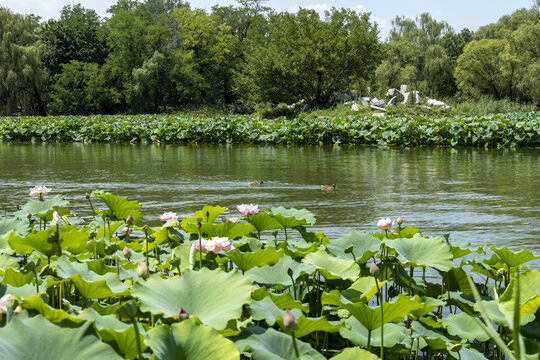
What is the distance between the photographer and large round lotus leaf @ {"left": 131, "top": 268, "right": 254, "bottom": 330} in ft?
4.30

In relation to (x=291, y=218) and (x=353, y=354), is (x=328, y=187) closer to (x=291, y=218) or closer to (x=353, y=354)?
(x=291, y=218)

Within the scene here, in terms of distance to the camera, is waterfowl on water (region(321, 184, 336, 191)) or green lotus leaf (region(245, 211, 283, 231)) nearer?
green lotus leaf (region(245, 211, 283, 231))

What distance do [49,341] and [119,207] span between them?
6.49ft

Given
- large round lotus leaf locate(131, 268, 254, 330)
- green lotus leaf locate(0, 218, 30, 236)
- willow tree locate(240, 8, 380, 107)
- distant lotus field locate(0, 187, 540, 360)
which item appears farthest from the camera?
willow tree locate(240, 8, 380, 107)

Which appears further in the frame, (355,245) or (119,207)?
(119,207)

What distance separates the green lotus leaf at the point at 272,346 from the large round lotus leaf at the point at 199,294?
0.24 ft

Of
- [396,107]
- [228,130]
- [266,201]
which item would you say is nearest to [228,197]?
[266,201]

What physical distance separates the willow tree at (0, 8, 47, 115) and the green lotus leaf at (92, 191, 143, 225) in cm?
3090

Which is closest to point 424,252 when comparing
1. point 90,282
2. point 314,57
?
point 90,282

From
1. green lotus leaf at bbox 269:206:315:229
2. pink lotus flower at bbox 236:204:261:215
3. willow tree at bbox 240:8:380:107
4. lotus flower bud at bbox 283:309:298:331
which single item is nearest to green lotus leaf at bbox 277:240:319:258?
green lotus leaf at bbox 269:206:315:229

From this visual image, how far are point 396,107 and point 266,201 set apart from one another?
18.4 m

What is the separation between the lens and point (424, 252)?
6.72 ft

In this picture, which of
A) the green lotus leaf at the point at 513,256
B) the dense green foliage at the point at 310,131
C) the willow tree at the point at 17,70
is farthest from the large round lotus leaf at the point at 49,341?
the willow tree at the point at 17,70

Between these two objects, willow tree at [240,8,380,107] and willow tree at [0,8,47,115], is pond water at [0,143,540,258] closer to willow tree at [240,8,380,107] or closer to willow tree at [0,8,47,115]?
willow tree at [240,8,380,107]
